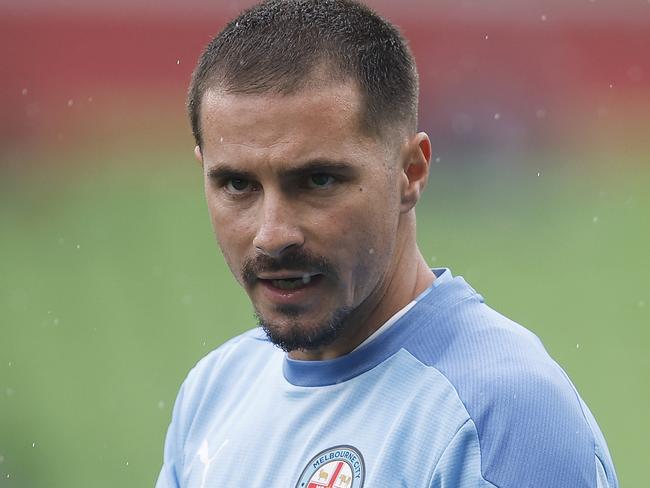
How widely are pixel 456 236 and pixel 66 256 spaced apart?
239 centimetres

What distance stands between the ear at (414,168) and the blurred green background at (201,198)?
4666 mm

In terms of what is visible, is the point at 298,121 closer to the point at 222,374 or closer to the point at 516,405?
the point at 516,405

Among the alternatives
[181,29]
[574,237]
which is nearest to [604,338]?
[574,237]

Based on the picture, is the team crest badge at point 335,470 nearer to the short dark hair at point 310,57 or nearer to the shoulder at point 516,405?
the shoulder at point 516,405

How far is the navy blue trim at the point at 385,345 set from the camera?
6.34 feet

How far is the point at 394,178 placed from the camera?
1.90 metres

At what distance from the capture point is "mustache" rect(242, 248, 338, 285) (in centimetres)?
182

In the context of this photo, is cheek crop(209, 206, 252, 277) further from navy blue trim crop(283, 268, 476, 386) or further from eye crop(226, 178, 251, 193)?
navy blue trim crop(283, 268, 476, 386)

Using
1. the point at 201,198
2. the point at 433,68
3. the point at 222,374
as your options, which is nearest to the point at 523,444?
the point at 222,374

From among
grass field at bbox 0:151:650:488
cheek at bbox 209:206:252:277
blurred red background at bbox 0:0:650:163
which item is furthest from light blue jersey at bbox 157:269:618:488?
blurred red background at bbox 0:0:650:163

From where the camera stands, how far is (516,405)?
66.3 inches

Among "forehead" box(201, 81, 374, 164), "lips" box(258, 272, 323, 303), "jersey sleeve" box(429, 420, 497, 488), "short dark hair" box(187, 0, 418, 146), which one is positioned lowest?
"jersey sleeve" box(429, 420, 497, 488)

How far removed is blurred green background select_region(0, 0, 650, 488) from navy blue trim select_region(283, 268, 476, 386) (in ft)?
15.0

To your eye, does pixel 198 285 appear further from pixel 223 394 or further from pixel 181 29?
pixel 223 394
